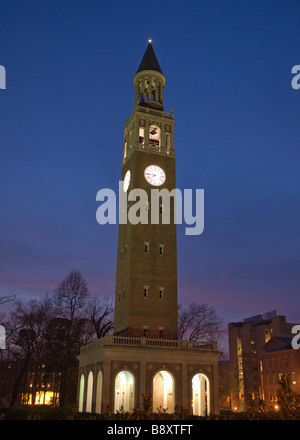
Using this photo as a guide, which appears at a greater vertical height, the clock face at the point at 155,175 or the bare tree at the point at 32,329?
the clock face at the point at 155,175

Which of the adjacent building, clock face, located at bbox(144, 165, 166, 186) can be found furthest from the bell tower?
the adjacent building

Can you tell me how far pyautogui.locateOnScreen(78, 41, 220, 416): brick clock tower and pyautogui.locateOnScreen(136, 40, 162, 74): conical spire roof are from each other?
Result: 15 cm

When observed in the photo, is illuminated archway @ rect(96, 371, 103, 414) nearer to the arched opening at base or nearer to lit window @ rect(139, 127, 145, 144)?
the arched opening at base

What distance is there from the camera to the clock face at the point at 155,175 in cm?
5744

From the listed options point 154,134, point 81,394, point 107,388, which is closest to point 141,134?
point 154,134

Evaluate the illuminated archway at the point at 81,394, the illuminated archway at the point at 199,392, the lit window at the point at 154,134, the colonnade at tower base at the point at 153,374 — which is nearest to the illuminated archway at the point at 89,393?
the colonnade at tower base at the point at 153,374

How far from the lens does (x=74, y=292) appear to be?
61.4 meters

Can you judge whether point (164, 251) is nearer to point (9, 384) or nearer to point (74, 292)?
point (74, 292)

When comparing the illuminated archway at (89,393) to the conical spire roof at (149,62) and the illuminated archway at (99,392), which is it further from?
the conical spire roof at (149,62)

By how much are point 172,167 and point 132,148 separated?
20.4 feet

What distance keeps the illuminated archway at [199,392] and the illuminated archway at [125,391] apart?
24.9ft

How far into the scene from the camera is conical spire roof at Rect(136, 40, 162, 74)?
64.4m

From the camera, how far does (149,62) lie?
6531cm

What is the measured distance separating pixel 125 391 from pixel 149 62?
47.3 metres
